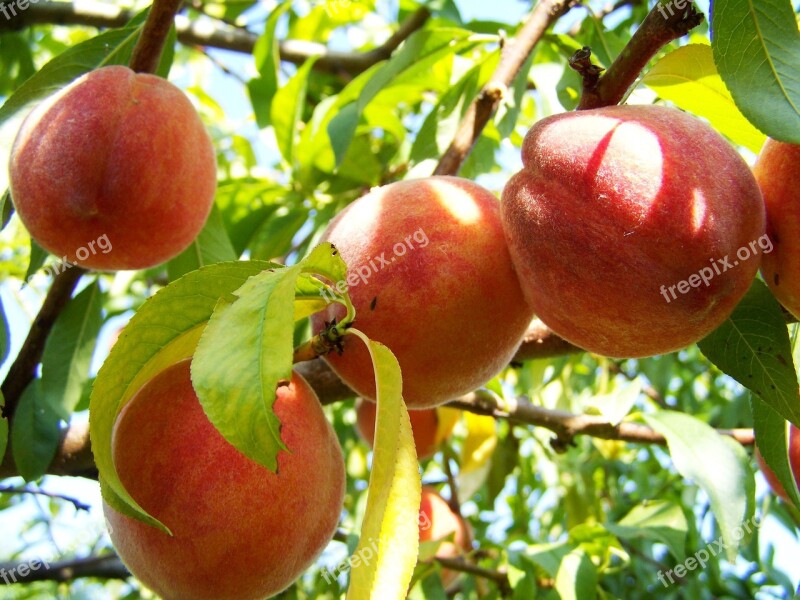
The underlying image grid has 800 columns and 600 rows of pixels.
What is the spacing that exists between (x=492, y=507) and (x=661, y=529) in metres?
0.82

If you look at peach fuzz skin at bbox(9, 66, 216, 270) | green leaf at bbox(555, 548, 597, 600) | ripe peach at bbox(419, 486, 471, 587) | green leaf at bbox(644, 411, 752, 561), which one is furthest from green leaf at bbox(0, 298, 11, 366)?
green leaf at bbox(644, 411, 752, 561)

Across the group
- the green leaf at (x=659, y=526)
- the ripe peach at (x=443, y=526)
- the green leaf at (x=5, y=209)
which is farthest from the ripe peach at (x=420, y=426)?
the green leaf at (x=5, y=209)

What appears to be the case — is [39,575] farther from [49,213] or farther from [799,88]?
[799,88]

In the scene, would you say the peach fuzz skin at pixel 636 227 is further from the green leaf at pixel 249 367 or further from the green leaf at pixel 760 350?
the green leaf at pixel 249 367

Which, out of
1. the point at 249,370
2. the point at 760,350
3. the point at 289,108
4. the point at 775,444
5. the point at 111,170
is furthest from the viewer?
the point at 289,108

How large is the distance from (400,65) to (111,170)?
0.74 metres

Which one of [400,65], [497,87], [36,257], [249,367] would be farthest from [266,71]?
[249,367]

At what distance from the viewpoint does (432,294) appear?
3.51ft

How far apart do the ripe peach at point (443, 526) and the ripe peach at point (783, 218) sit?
1.41 m

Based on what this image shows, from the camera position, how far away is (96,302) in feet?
5.98

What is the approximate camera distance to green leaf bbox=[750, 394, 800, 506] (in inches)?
45.1

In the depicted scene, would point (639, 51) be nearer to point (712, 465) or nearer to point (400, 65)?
point (400, 65)

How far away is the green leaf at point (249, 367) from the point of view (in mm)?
762

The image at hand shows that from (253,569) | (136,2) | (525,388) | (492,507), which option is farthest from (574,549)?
(136,2)
